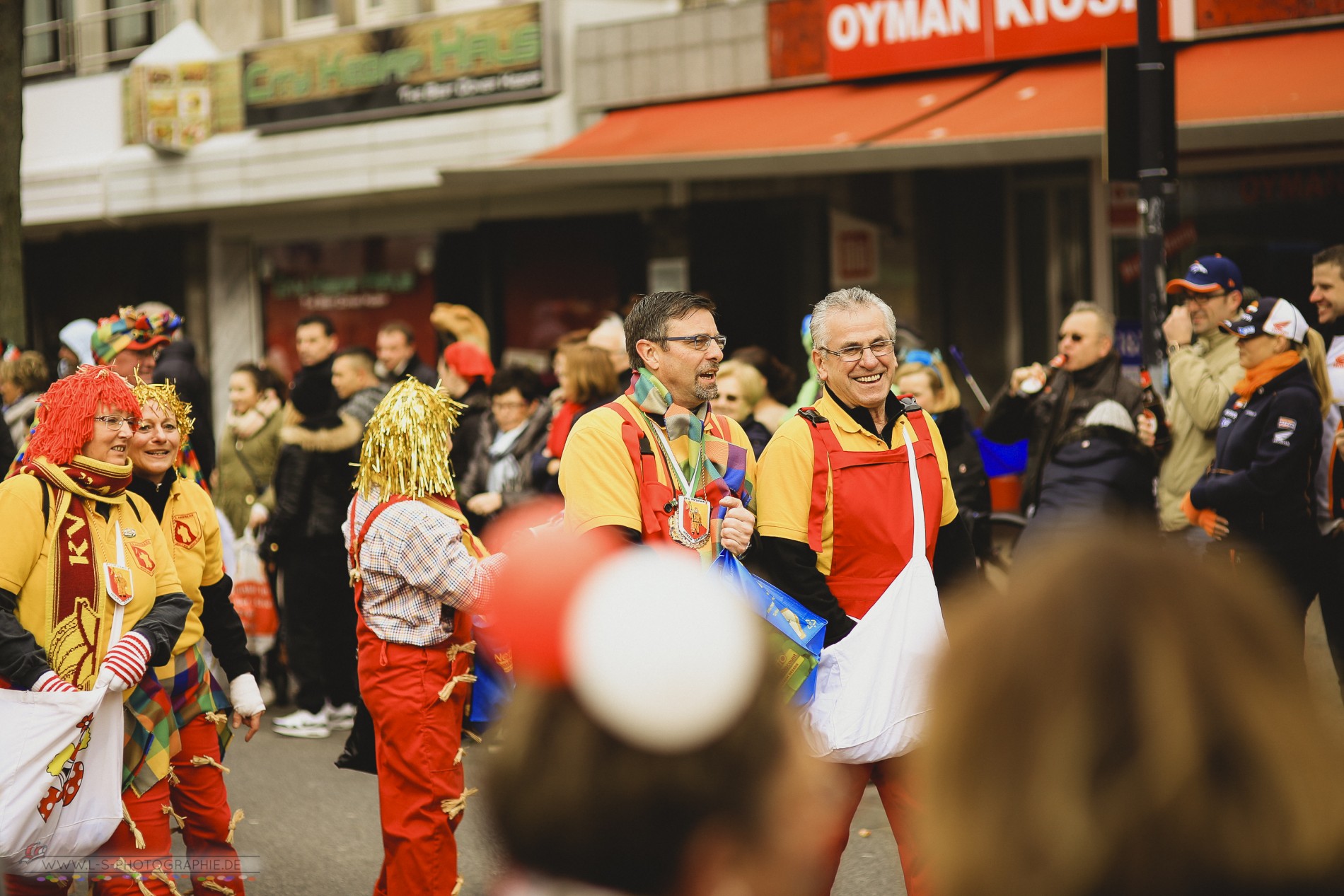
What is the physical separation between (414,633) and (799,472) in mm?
1299

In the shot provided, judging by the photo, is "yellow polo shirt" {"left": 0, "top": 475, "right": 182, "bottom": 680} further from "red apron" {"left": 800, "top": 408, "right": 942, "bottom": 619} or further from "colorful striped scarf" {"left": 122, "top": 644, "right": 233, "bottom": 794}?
"red apron" {"left": 800, "top": 408, "right": 942, "bottom": 619}

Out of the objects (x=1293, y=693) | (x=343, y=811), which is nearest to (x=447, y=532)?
(x=343, y=811)

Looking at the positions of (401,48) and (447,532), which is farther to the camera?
(401,48)

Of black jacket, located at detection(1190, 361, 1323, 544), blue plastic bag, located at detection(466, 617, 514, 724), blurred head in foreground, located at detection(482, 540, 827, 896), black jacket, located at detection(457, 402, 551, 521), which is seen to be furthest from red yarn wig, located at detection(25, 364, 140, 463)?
black jacket, located at detection(1190, 361, 1323, 544)

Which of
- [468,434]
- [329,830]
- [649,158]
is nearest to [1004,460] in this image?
[468,434]

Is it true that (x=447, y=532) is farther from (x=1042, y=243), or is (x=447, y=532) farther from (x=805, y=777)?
(x=1042, y=243)

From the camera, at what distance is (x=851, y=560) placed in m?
4.37

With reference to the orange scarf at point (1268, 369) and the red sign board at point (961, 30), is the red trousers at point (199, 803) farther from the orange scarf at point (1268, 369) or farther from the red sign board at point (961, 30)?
the red sign board at point (961, 30)

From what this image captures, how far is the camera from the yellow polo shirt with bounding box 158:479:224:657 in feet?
16.3

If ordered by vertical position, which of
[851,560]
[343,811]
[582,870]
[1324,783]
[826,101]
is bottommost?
[343,811]

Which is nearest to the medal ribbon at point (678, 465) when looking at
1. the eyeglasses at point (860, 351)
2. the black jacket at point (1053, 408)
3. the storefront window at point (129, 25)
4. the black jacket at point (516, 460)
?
the eyeglasses at point (860, 351)

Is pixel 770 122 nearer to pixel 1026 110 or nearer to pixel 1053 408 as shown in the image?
pixel 1026 110

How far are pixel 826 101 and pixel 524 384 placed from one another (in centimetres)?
473

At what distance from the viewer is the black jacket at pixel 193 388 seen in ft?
27.8
